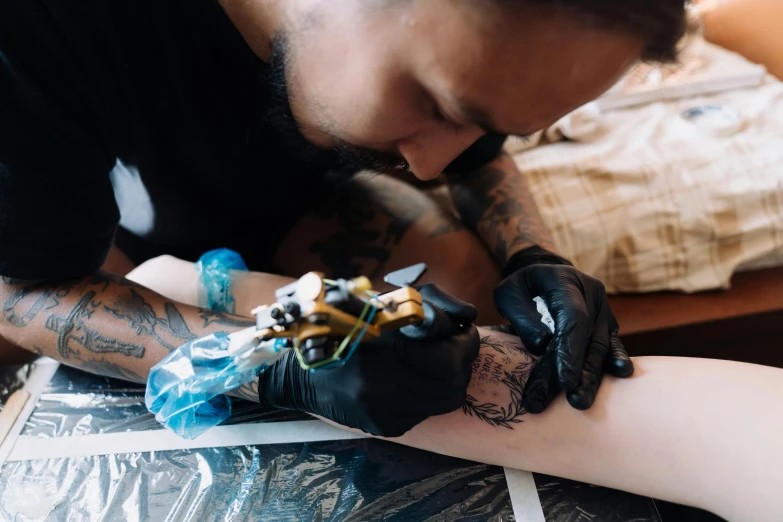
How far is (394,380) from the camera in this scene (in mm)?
617

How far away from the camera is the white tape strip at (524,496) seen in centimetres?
64

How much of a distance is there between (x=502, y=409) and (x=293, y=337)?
308 millimetres

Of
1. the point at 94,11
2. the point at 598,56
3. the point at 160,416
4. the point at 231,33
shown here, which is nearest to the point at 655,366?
the point at 598,56

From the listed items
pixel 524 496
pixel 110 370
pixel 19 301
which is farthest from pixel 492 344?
pixel 19 301

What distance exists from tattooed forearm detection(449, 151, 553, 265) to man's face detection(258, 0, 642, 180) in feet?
1.30

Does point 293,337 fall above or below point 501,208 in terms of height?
above

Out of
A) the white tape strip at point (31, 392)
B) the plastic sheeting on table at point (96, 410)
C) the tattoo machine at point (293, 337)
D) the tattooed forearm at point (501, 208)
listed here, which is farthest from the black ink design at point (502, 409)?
the white tape strip at point (31, 392)

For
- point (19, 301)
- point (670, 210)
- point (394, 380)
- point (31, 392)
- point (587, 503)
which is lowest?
point (670, 210)

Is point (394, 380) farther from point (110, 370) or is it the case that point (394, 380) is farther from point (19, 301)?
point (19, 301)

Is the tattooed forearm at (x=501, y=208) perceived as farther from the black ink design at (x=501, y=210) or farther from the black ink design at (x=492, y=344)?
the black ink design at (x=492, y=344)

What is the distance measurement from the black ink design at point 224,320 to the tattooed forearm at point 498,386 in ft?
1.02

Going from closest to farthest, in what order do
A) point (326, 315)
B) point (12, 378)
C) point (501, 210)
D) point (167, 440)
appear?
point (326, 315) → point (167, 440) → point (12, 378) → point (501, 210)

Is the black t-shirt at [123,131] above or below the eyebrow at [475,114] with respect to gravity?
above

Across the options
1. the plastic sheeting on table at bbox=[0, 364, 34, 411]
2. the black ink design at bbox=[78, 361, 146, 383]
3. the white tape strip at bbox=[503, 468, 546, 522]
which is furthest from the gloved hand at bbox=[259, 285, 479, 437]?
the plastic sheeting on table at bbox=[0, 364, 34, 411]
